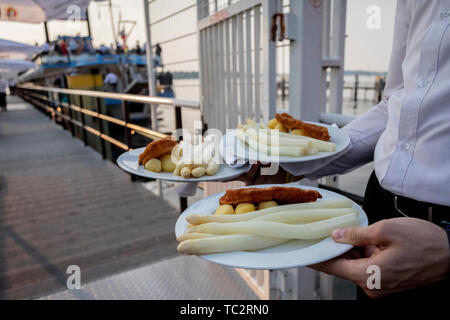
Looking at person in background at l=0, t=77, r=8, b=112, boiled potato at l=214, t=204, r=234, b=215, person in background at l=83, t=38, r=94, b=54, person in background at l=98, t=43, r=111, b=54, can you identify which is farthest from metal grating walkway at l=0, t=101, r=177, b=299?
person in background at l=83, t=38, r=94, b=54

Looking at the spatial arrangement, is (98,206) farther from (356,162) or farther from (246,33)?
(356,162)

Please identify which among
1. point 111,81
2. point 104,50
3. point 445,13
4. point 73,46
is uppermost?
point 73,46

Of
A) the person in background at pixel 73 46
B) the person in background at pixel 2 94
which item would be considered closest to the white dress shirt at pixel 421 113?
the person in background at pixel 2 94

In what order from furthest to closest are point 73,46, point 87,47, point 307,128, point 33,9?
point 87,47 → point 73,46 → point 33,9 → point 307,128

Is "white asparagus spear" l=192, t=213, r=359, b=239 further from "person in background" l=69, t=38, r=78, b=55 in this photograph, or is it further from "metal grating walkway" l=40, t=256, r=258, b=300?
"person in background" l=69, t=38, r=78, b=55

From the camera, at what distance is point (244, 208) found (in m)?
0.80

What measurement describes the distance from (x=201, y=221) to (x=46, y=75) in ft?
114

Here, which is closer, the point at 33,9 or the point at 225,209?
the point at 225,209

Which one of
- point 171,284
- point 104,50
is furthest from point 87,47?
point 171,284

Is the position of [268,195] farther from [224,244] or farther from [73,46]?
[73,46]

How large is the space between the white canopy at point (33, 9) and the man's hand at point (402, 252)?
24.0ft

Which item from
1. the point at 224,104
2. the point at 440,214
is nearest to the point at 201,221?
the point at 440,214

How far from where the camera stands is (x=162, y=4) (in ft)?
10.3

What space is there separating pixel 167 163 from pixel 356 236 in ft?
2.03
